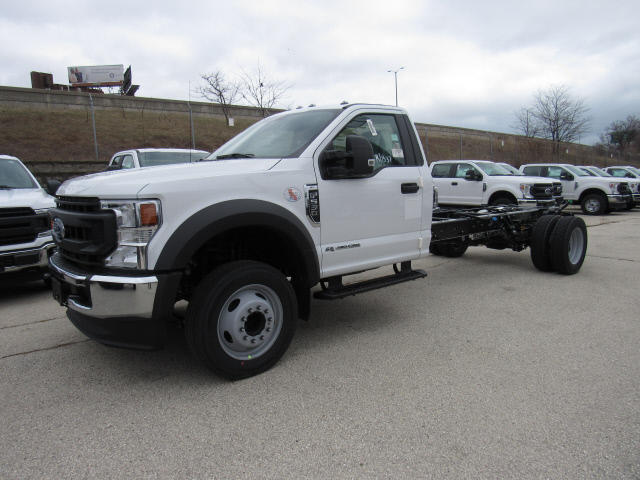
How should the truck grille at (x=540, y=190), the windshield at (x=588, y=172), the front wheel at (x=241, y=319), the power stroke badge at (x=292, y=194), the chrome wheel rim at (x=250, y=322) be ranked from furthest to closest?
the windshield at (x=588, y=172) → the truck grille at (x=540, y=190) → the power stroke badge at (x=292, y=194) → the chrome wheel rim at (x=250, y=322) → the front wheel at (x=241, y=319)

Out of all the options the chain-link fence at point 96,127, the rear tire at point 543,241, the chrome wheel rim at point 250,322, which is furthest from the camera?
the chain-link fence at point 96,127

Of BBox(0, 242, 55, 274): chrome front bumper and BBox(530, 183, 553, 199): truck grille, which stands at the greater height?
BBox(530, 183, 553, 199): truck grille

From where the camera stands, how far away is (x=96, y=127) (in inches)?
920

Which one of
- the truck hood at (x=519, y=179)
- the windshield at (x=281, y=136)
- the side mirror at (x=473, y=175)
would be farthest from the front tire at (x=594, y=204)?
the windshield at (x=281, y=136)

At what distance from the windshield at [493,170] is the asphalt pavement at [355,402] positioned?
9.31 metres

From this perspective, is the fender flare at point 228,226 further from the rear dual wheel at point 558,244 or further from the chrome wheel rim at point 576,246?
the chrome wheel rim at point 576,246

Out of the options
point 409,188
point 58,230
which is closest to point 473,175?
point 409,188

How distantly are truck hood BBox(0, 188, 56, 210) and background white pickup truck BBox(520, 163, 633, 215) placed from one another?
1574cm

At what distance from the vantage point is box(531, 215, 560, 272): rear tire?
644cm

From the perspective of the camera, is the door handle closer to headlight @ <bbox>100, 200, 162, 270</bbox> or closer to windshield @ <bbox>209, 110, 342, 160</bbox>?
windshield @ <bbox>209, 110, 342, 160</bbox>

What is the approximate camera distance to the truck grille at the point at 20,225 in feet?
17.4

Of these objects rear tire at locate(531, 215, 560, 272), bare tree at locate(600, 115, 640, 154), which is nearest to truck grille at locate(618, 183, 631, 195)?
rear tire at locate(531, 215, 560, 272)

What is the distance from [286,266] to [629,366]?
2724 mm

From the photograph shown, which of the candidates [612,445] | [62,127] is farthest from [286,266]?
[62,127]
